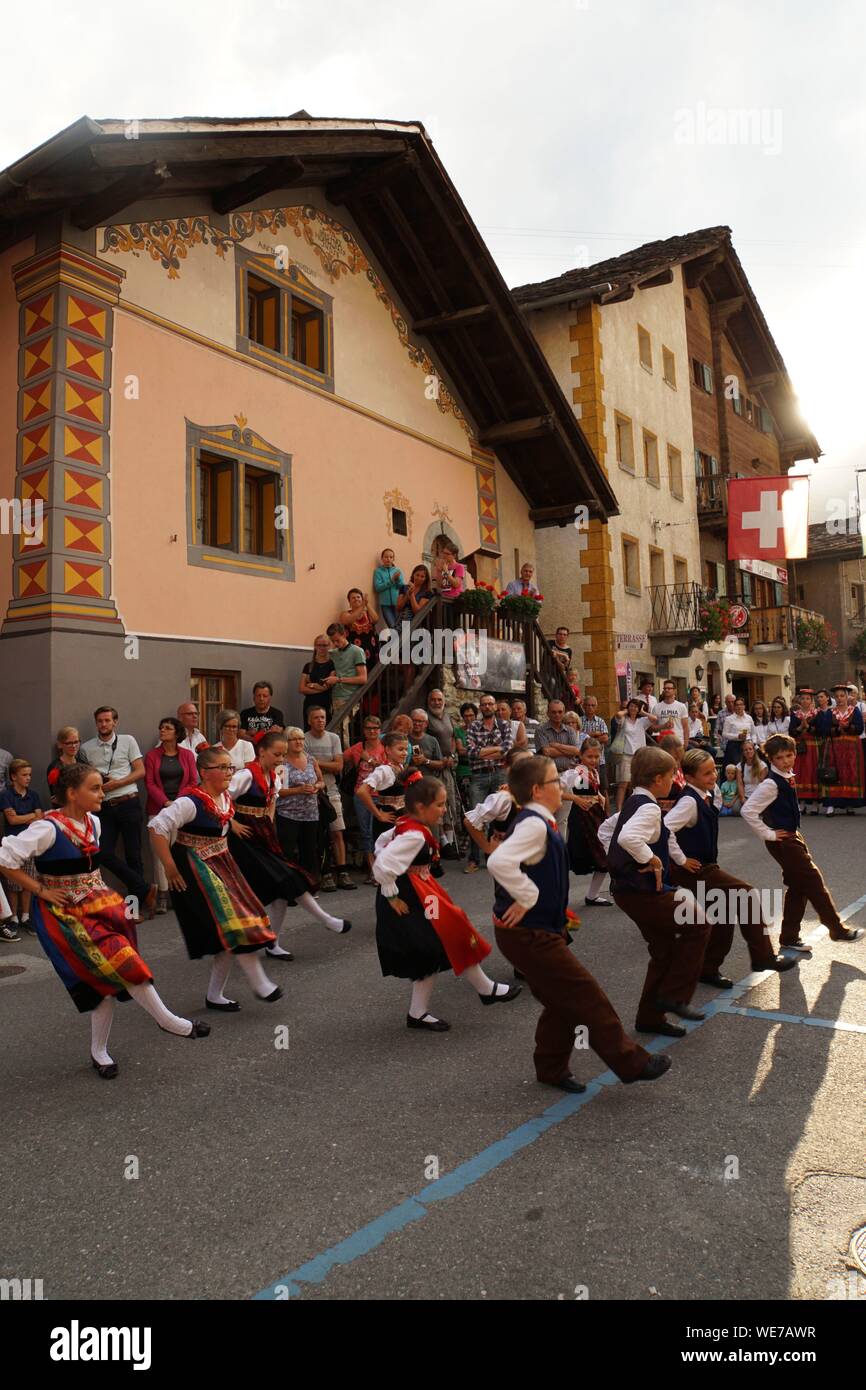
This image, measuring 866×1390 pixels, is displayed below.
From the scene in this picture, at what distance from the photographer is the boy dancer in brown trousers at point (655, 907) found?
5.21m

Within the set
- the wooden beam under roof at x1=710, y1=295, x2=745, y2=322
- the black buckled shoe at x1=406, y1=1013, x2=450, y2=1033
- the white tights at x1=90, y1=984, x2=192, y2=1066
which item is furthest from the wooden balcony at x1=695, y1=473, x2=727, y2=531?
the white tights at x1=90, y1=984, x2=192, y2=1066

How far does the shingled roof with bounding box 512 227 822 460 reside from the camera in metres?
22.1

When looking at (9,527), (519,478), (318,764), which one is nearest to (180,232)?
(9,527)

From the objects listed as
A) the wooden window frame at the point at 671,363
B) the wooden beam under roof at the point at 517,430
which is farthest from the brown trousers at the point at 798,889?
the wooden window frame at the point at 671,363

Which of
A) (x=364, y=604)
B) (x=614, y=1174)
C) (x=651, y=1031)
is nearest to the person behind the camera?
(x=614, y=1174)

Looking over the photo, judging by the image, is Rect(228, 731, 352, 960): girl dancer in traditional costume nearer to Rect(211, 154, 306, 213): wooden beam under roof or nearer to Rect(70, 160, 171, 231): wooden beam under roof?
Rect(70, 160, 171, 231): wooden beam under roof

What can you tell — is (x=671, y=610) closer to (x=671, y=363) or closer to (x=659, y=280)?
(x=671, y=363)

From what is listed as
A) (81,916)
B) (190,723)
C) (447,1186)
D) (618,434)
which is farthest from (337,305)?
(447,1186)

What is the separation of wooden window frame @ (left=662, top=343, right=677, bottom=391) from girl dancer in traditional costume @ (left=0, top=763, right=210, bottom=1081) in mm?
24127

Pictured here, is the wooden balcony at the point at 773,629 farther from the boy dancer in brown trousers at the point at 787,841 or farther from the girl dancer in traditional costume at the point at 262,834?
the girl dancer in traditional costume at the point at 262,834

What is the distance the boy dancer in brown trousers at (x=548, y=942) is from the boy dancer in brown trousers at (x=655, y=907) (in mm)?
668

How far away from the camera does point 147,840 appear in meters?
10.4
